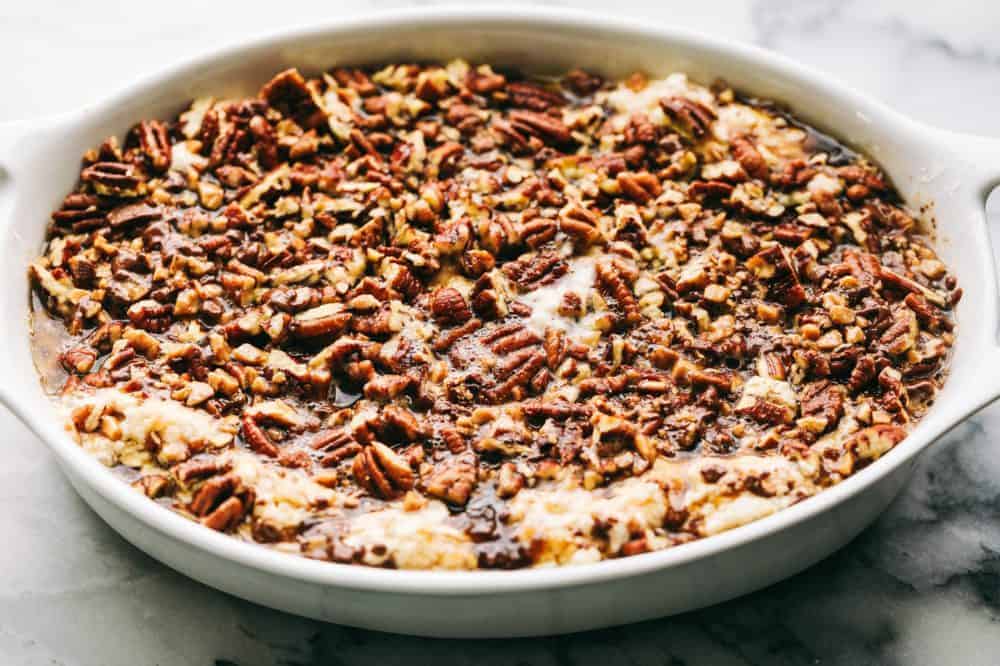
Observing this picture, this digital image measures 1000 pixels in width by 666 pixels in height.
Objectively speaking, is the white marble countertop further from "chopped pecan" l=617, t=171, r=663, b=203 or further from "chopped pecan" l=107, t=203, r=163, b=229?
"chopped pecan" l=617, t=171, r=663, b=203

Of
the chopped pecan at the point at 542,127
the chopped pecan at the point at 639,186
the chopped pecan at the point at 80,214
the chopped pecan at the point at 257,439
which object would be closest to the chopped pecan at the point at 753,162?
the chopped pecan at the point at 639,186

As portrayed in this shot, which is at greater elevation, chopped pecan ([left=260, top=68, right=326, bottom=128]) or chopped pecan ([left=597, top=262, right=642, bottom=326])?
chopped pecan ([left=260, top=68, right=326, bottom=128])

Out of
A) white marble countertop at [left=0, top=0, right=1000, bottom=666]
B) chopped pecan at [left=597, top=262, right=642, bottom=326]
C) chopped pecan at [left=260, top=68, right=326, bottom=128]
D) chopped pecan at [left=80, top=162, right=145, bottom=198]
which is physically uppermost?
chopped pecan at [left=260, top=68, right=326, bottom=128]

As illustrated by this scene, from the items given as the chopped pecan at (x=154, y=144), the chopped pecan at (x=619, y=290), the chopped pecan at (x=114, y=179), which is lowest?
the chopped pecan at (x=619, y=290)

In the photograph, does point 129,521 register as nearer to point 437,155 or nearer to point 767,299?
point 437,155

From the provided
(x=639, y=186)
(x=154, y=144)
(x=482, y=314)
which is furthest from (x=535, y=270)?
(x=154, y=144)

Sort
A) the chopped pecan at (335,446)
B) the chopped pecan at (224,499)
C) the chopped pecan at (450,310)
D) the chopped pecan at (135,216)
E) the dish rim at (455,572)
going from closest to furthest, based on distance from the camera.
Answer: the dish rim at (455,572) < the chopped pecan at (224,499) < the chopped pecan at (335,446) < the chopped pecan at (450,310) < the chopped pecan at (135,216)

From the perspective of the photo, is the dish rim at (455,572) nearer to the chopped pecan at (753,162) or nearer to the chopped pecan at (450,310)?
the chopped pecan at (753,162)

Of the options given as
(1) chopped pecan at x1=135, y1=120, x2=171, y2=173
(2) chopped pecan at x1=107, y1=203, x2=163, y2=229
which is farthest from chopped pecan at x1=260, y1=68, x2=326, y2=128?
(2) chopped pecan at x1=107, y1=203, x2=163, y2=229

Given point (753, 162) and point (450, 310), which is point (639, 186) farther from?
point (450, 310)
